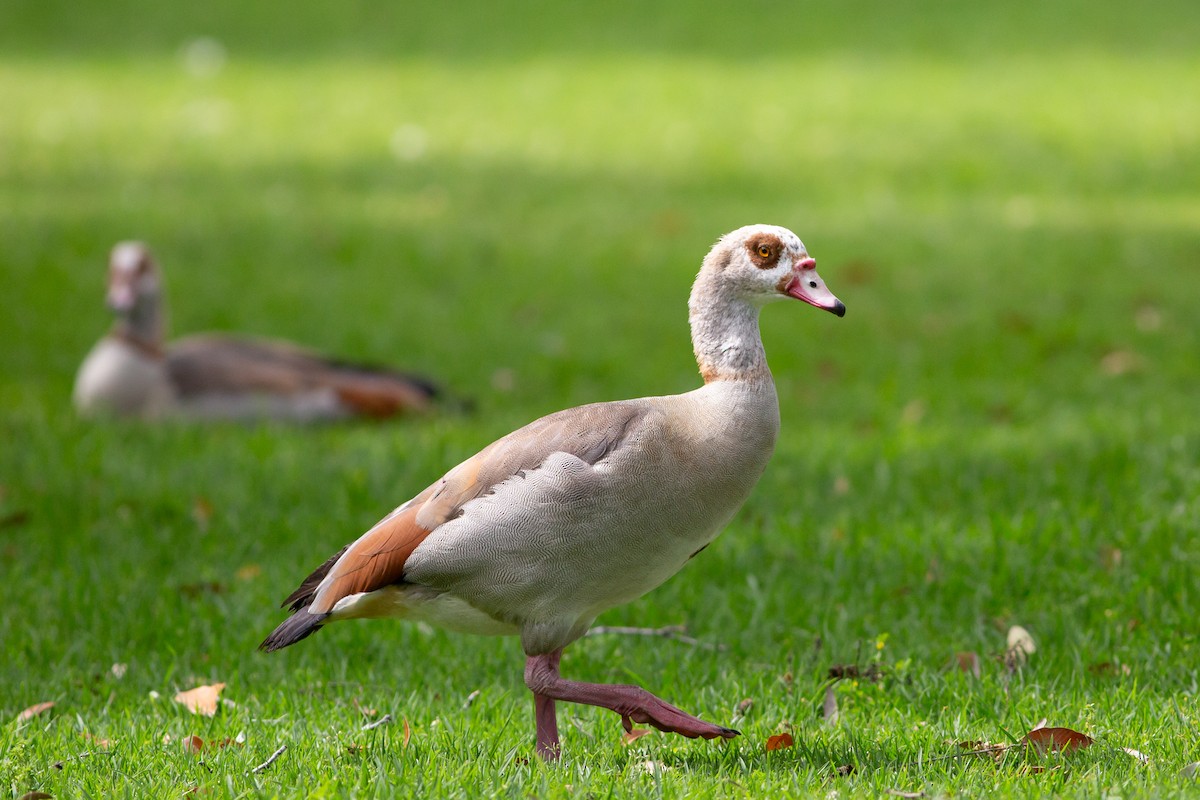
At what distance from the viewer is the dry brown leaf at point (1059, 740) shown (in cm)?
359

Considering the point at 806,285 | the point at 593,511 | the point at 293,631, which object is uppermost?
the point at 806,285

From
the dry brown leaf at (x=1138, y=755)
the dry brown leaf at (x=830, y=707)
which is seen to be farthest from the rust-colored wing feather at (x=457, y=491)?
the dry brown leaf at (x=1138, y=755)

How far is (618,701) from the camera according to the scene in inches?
138

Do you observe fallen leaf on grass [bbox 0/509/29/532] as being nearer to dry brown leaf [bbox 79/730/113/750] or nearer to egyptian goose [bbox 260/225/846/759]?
dry brown leaf [bbox 79/730/113/750]

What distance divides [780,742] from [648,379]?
4838 mm

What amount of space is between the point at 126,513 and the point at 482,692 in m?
2.59

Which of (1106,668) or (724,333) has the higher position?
(724,333)

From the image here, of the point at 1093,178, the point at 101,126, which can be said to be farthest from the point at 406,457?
the point at 101,126

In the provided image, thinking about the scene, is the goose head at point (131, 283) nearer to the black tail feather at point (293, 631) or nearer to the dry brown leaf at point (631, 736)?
the black tail feather at point (293, 631)

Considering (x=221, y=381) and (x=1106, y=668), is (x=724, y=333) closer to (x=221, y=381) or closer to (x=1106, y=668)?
(x=1106, y=668)

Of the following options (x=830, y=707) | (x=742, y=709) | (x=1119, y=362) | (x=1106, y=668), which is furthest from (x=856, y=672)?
(x=1119, y=362)

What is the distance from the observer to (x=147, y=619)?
499 cm

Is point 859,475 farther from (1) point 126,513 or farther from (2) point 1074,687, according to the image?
(1) point 126,513

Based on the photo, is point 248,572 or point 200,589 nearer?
point 200,589
